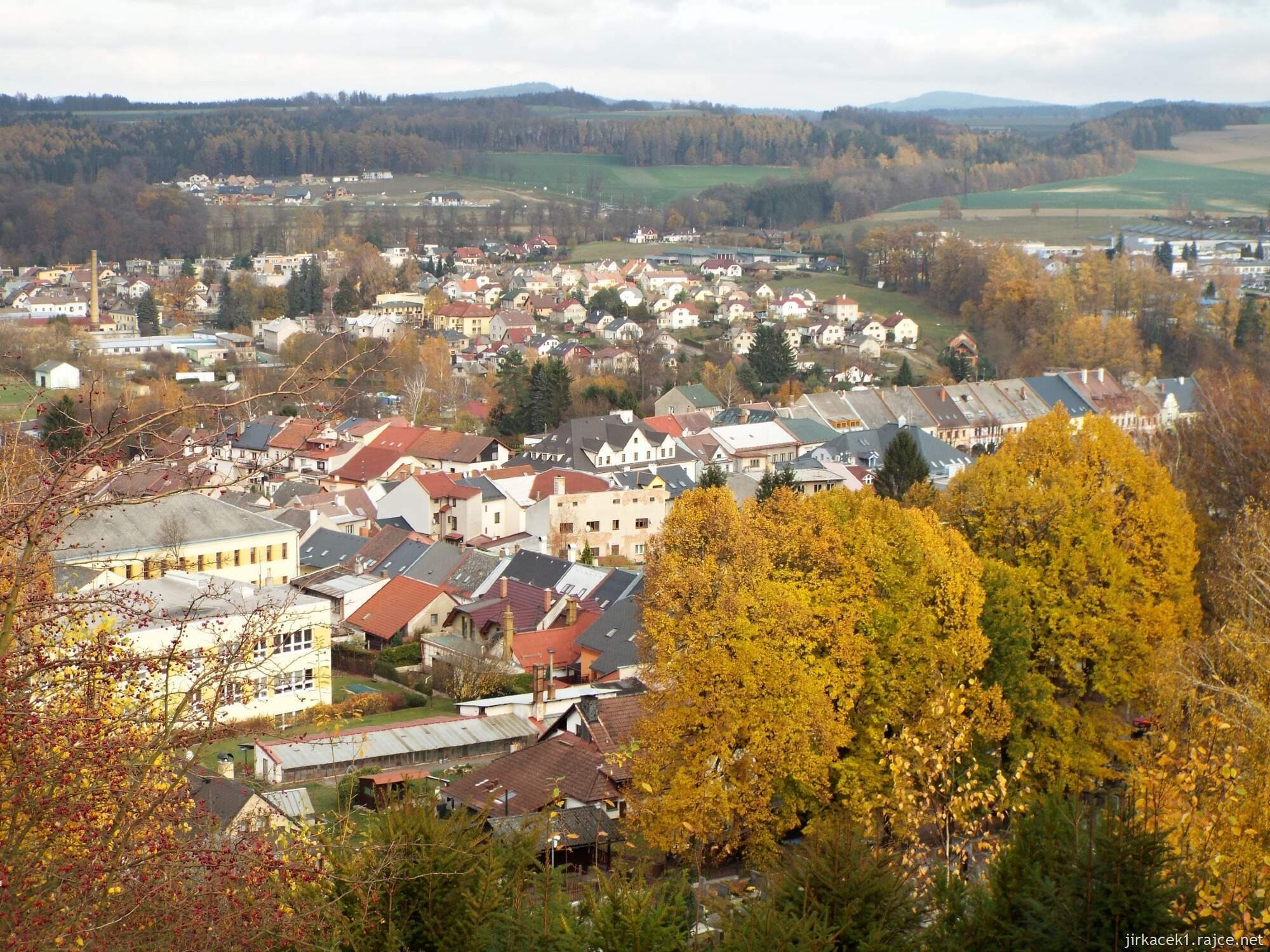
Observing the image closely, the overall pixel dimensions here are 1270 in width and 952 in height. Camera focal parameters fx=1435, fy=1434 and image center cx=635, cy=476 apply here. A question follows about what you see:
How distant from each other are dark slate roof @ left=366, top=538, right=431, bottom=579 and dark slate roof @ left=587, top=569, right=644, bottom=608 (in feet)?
14.2

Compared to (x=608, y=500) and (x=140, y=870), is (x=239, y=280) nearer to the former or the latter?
(x=608, y=500)

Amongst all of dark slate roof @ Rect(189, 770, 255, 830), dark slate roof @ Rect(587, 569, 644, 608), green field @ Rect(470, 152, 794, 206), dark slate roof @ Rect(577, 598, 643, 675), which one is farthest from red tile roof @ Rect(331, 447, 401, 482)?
green field @ Rect(470, 152, 794, 206)

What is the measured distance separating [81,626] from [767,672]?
317 inches

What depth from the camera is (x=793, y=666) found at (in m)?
13.0

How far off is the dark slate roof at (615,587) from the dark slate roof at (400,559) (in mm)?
4323

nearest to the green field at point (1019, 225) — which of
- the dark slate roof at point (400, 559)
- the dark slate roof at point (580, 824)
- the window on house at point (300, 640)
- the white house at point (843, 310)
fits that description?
the white house at point (843, 310)

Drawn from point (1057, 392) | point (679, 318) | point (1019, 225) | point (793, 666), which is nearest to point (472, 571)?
point (793, 666)

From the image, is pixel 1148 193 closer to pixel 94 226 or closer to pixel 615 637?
pixel 94 226

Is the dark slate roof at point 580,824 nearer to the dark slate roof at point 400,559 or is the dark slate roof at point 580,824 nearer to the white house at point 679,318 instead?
the dark slate roof at point 400,559

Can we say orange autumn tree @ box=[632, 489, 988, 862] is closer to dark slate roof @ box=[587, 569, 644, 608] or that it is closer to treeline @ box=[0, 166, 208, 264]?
dark slate roof @ box=[587, 569, 644, 608]

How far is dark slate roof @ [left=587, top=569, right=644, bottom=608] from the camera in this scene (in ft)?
71.4

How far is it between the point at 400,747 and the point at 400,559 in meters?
9.58

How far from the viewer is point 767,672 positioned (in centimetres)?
1291

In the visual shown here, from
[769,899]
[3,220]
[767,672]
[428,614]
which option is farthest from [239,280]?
[769,899]
